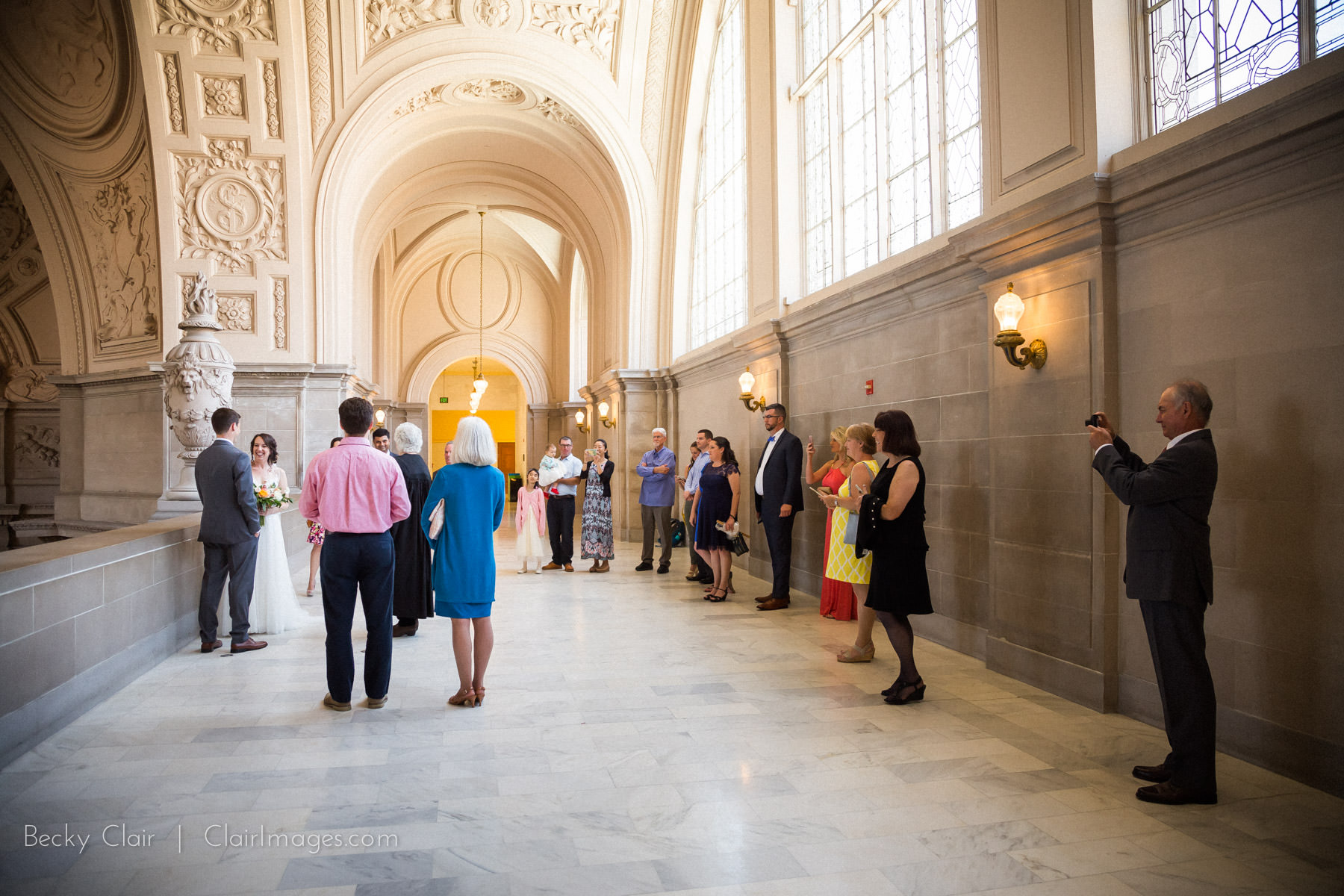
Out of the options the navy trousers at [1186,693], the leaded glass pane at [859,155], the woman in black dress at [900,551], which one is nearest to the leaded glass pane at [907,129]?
the leaded glass pane at [859,155]

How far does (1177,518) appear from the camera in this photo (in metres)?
3.34

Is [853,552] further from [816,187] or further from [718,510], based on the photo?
[816,187]

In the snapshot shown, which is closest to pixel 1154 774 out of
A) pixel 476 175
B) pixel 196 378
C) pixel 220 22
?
pixel 196 378

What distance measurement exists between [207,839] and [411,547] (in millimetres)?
3345

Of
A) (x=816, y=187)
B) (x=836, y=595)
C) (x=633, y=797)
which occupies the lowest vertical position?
(x=633, y=797)

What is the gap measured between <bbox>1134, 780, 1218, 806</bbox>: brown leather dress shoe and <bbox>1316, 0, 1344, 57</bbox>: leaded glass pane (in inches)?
124

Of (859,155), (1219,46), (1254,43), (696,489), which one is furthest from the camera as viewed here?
(696,489)

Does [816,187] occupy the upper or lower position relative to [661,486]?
upper

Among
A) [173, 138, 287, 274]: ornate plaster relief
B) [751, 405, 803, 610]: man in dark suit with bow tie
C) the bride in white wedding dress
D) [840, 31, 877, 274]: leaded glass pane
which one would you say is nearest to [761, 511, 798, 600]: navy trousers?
[751, 405, 803, 610]: man in dark suit with bow tie

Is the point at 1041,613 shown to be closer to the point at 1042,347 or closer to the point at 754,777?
the point at 1042,347

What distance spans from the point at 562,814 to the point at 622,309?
12.9 meters

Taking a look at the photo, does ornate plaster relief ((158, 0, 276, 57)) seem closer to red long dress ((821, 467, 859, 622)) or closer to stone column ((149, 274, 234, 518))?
stone column ((149, 274, 234, 518))

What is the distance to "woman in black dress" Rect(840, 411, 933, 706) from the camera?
183 inches

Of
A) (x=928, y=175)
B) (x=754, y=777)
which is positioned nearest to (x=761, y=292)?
(x=928, y=175)
